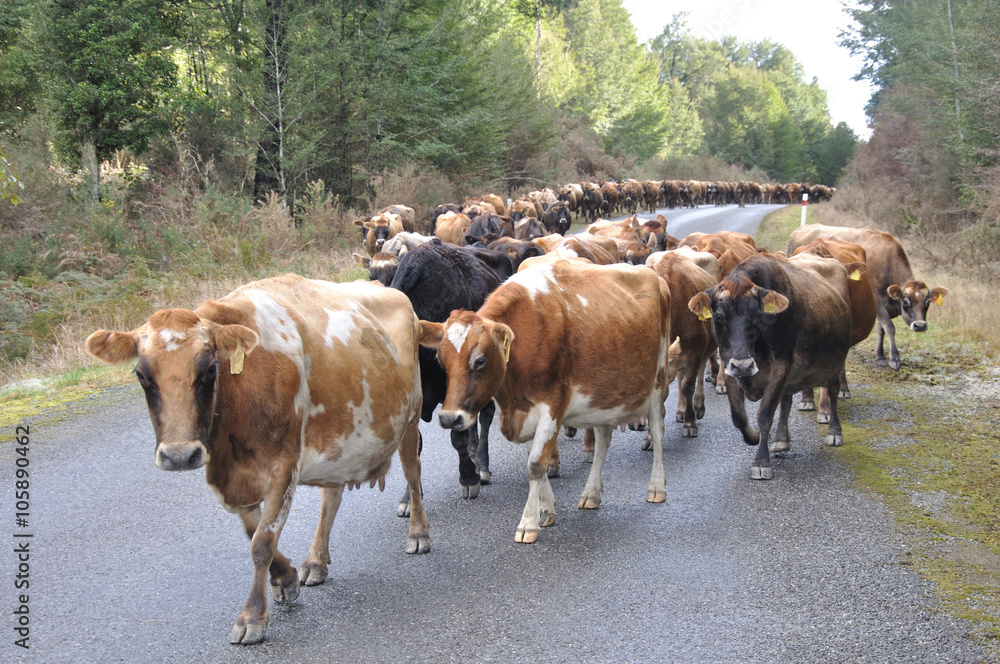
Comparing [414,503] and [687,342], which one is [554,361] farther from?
[687,342]

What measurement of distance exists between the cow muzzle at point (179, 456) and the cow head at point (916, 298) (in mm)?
10333

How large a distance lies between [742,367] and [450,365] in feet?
8.86

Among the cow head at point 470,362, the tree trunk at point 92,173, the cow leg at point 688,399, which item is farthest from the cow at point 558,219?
the cow head at point 470,362

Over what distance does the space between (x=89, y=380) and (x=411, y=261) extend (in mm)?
5367

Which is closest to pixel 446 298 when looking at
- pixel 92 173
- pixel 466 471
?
pixel 466 471

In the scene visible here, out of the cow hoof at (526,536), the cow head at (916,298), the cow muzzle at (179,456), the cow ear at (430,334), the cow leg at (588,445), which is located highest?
the cow ear at (430,334)

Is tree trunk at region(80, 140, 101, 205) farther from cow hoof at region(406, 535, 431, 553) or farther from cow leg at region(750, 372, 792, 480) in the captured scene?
cow leg at region(750, 372, 792, 480)

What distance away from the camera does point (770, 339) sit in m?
6.99

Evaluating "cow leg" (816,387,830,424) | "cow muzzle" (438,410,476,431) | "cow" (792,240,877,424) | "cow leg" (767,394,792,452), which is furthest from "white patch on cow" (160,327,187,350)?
"cow" (792,240,877,424)

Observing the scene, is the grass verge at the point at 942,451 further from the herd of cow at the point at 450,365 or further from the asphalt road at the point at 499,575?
the herd of cow at the point at 450,365

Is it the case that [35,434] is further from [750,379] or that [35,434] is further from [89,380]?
[750,379]

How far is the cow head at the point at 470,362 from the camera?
5.10 meters

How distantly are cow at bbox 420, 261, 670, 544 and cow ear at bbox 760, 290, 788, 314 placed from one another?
3.19 feet

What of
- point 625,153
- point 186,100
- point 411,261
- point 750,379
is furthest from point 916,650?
point 625,153
